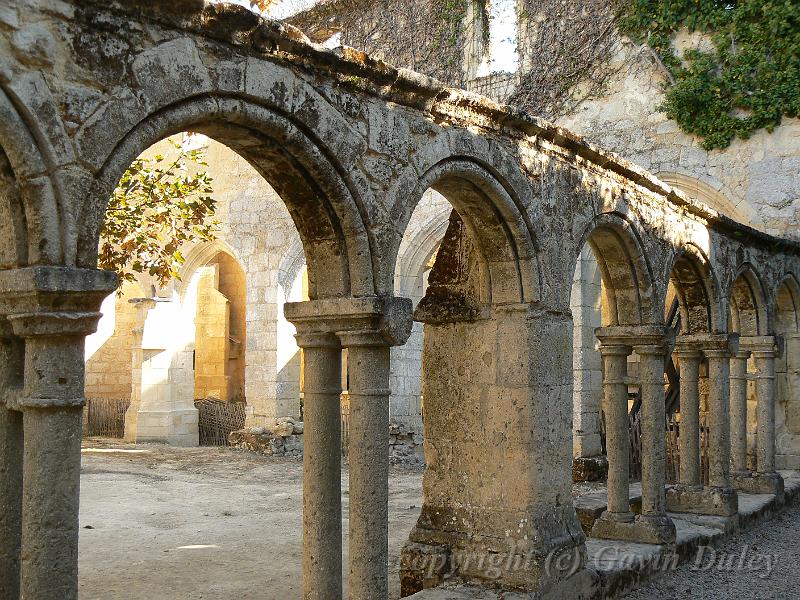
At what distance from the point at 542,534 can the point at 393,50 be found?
9051mm

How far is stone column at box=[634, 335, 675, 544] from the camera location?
20.3 feet

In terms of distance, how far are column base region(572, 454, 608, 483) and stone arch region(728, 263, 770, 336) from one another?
83.4 inches

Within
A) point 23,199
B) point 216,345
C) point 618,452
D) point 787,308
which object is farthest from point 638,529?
point 216,345

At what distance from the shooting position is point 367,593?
3736 mm

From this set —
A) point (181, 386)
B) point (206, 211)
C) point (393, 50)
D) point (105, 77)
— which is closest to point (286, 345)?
point (181, 386)

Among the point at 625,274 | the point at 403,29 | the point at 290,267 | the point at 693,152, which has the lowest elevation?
the point at 625,274

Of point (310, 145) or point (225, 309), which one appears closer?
point (310, 145)

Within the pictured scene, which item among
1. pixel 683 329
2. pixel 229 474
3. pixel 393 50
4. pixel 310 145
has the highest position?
pixel 393 50

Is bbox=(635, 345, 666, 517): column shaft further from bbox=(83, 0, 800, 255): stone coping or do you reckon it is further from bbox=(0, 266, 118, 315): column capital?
bbox=(0, 266, 118, 315): column capital

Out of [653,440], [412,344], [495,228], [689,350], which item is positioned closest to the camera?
[495,228]

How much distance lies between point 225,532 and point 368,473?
11.8ft

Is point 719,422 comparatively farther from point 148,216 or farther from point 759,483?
point 148,216

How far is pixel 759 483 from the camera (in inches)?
328

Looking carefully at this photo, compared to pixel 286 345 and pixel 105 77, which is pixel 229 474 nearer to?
pixel 286 345
